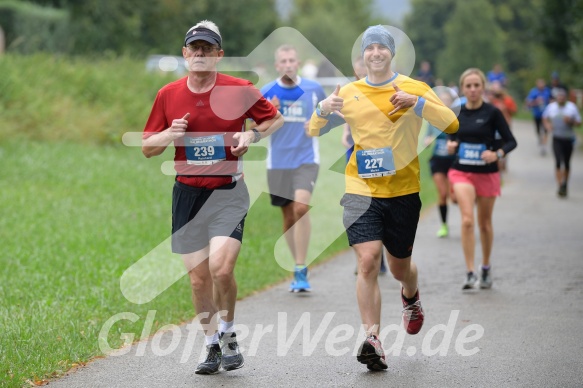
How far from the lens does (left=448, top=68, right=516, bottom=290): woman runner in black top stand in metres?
10.7

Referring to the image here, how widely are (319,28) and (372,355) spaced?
72.1 metres

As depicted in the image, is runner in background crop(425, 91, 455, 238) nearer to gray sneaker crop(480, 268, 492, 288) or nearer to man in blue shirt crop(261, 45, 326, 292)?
gray sneaker crop(480, 268, 492, 288)

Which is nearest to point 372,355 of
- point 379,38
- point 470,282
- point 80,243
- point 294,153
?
point 379,38

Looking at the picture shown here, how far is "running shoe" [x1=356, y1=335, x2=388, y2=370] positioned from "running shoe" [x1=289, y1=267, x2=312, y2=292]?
138 inches

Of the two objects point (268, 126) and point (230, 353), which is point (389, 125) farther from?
point (230, 353)

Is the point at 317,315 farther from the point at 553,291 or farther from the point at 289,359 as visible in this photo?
the point at 553,291

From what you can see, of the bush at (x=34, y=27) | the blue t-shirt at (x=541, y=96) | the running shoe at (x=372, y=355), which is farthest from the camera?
the blue t-shirt at (x=541, y=96)

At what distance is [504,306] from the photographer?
952 cm

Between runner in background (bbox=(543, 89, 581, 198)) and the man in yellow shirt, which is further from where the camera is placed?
runner in background (bbox=(543, 89, 581, 198))

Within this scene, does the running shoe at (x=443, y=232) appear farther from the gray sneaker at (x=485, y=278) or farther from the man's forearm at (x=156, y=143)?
the man's forearm at (x=156, y=143)

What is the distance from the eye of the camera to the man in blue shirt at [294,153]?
10.7 m

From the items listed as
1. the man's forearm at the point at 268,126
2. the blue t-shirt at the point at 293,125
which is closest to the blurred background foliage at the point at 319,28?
the blue t-shirt at the point at 293,125

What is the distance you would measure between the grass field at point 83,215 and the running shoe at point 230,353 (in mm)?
1001

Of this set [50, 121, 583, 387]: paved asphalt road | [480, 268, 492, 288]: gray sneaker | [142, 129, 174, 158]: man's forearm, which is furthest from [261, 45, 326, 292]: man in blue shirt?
[142, 129, 174, 158]: man's forearm
